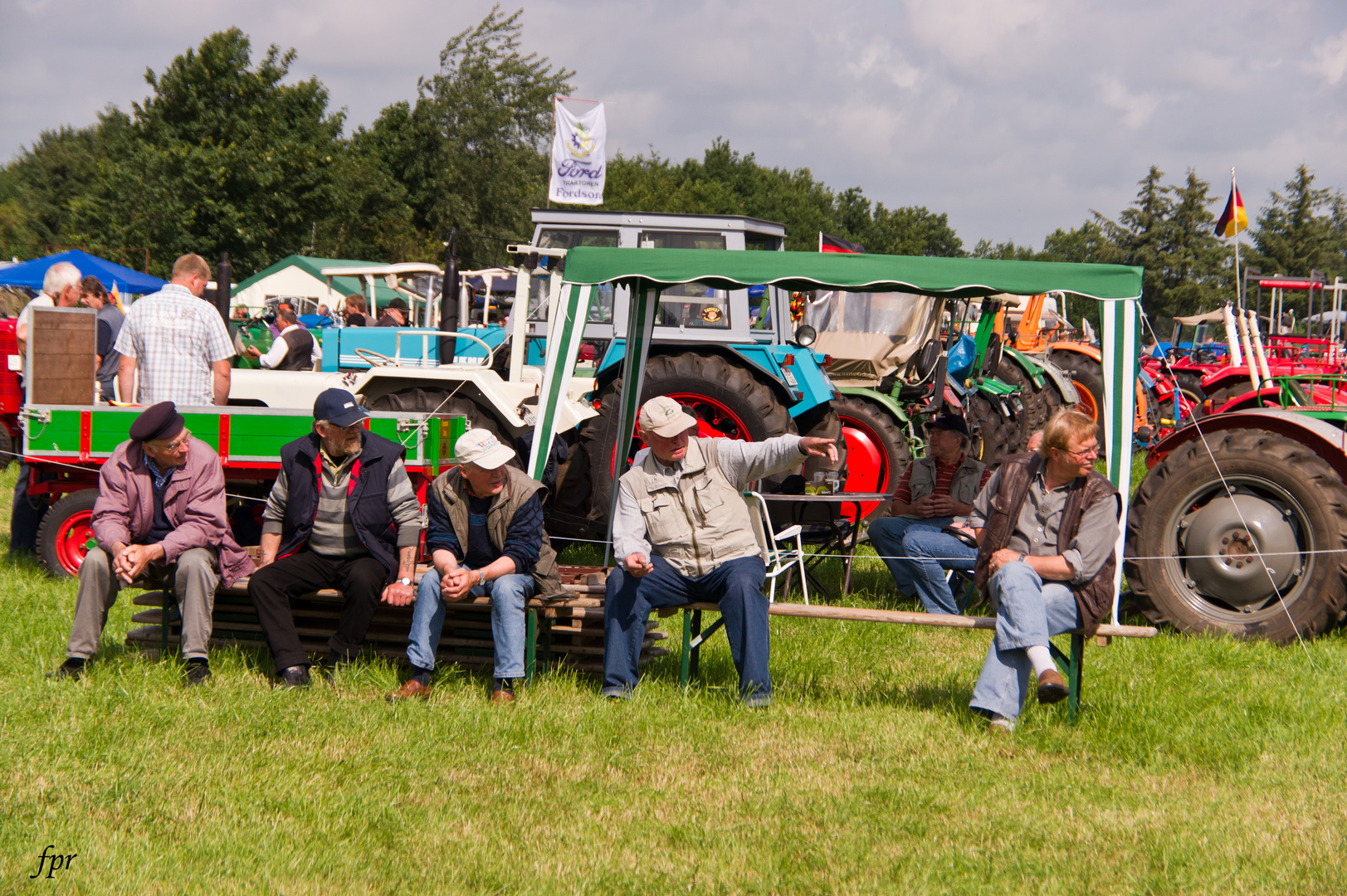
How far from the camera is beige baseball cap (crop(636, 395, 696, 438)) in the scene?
4770 millimetres

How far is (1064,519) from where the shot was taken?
4508 millimetres

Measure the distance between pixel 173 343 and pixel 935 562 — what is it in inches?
167

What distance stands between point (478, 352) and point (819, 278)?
510 centimetres

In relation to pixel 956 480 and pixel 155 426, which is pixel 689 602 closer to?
pixel 956 480

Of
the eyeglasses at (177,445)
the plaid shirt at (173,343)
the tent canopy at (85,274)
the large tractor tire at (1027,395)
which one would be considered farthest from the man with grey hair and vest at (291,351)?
the tent canopy at (85,274)

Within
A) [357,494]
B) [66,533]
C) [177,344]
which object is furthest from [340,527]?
[66,533]

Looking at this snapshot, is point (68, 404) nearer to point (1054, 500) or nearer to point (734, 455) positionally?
point (734, 455)

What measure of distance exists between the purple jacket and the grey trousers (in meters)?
0.08

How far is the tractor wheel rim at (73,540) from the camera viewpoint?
6.57 metres

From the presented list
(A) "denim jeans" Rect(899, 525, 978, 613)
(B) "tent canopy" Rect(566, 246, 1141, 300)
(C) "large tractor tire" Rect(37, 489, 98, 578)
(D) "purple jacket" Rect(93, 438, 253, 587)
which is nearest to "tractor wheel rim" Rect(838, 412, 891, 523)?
(A) "denim jeans" Rect(899, 525, 978, 613)

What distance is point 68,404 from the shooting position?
6398 mm

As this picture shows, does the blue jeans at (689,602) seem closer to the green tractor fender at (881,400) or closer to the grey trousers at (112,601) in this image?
the grey trousers at (112,601)

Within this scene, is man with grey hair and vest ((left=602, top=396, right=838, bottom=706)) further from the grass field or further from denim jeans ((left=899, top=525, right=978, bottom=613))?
denim jeans ((left=899, top=525, right=978, bottom=613))

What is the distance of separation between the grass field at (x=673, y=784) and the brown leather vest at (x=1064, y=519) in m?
0.44
